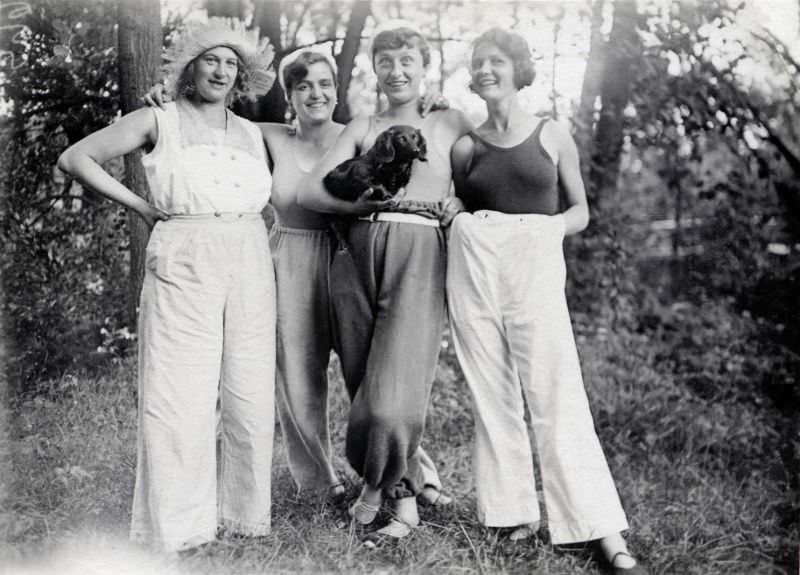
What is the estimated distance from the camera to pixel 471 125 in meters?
Answer: 3.24

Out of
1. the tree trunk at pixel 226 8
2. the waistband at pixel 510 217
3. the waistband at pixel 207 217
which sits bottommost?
the waistband at pixel 207 217

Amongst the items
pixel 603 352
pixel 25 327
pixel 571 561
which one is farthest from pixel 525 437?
pixel 25 327

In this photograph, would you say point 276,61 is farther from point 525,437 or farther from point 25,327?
point 525,437

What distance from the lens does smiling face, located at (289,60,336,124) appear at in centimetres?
339

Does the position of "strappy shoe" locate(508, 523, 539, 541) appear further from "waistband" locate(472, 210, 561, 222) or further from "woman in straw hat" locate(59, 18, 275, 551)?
"waistband" locate(472, 210, 561, 222)

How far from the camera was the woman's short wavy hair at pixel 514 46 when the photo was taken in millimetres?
3086

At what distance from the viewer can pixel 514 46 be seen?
3086 mm

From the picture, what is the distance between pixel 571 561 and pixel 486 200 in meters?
1.48

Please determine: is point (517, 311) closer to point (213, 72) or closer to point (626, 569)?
point (626, 569)

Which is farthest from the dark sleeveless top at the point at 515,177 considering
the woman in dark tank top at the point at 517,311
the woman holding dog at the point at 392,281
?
the woman holding dog at the point at 392,281

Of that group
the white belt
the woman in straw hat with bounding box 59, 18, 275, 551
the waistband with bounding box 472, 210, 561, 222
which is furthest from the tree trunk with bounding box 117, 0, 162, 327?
the waistband with bounding box 472, 210, 561, 222

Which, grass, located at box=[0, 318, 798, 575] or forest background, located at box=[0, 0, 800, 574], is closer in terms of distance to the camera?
grass, located at box=[0, 318, 798, 575]

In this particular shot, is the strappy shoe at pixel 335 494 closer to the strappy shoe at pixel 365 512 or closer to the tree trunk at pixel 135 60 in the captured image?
the strappy shoe at pixel 365 512

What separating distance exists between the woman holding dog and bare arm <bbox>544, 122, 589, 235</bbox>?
1.28ft
